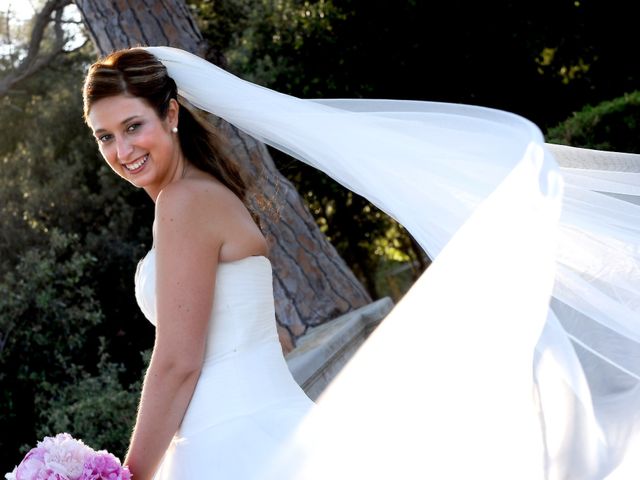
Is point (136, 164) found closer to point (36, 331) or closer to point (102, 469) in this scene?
point (102, 469)

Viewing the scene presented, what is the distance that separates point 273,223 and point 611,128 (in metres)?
2.66

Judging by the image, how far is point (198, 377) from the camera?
2.70 meters

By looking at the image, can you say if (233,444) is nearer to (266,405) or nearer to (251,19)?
(266,405)

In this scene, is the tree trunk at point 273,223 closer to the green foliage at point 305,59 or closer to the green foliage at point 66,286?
the green foliage at point 66,286

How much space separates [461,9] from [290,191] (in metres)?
5.17

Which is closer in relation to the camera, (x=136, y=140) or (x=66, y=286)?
(x=136, y=140)

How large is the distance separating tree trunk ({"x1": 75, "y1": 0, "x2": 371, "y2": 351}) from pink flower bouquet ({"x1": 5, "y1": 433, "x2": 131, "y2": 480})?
3.70 m

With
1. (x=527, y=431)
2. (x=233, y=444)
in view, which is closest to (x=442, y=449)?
(x=527, y=431)

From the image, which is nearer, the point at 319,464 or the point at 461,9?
the point at 319,464

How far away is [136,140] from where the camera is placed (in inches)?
116

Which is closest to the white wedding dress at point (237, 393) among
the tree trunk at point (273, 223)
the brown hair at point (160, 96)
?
the brown hair at point (160, 96)

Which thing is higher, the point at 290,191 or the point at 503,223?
the point at 503,223

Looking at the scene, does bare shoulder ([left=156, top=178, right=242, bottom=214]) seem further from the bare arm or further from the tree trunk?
the tree trunk

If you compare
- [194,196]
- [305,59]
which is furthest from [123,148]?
[305,59]
